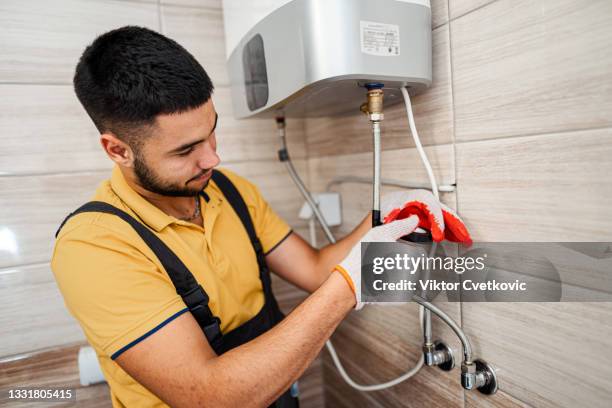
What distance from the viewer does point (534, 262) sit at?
0.61m

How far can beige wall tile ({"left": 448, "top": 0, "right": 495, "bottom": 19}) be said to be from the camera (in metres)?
0.64

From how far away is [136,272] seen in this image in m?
0.67

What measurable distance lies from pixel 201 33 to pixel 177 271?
2.38ft

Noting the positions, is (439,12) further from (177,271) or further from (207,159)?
(177,271)

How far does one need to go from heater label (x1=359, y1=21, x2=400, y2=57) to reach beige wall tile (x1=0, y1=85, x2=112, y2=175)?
764 millimetres

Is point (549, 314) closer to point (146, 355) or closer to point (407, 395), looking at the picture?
point (407, 395)

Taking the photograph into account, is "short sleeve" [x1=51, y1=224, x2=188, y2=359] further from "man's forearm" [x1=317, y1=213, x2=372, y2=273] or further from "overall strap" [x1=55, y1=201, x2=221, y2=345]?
"man's forearm" [x1=317, y1=213, x2=372, y2=273]

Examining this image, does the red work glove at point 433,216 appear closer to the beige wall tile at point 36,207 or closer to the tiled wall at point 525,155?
the tiled wall at point 525,155

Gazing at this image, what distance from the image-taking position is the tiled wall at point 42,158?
958mm

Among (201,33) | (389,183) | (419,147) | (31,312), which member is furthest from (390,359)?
(201,33)

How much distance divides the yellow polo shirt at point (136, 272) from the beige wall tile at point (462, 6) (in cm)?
61

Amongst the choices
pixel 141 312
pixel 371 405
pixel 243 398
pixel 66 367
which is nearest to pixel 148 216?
pixel 141 312

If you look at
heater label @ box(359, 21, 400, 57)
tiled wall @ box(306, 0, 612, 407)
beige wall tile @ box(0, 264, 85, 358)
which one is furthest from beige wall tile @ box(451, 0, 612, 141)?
beige wall tile @ box(0, 264, 85, 358)

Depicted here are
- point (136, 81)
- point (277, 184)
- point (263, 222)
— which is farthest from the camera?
point (277, 184)
